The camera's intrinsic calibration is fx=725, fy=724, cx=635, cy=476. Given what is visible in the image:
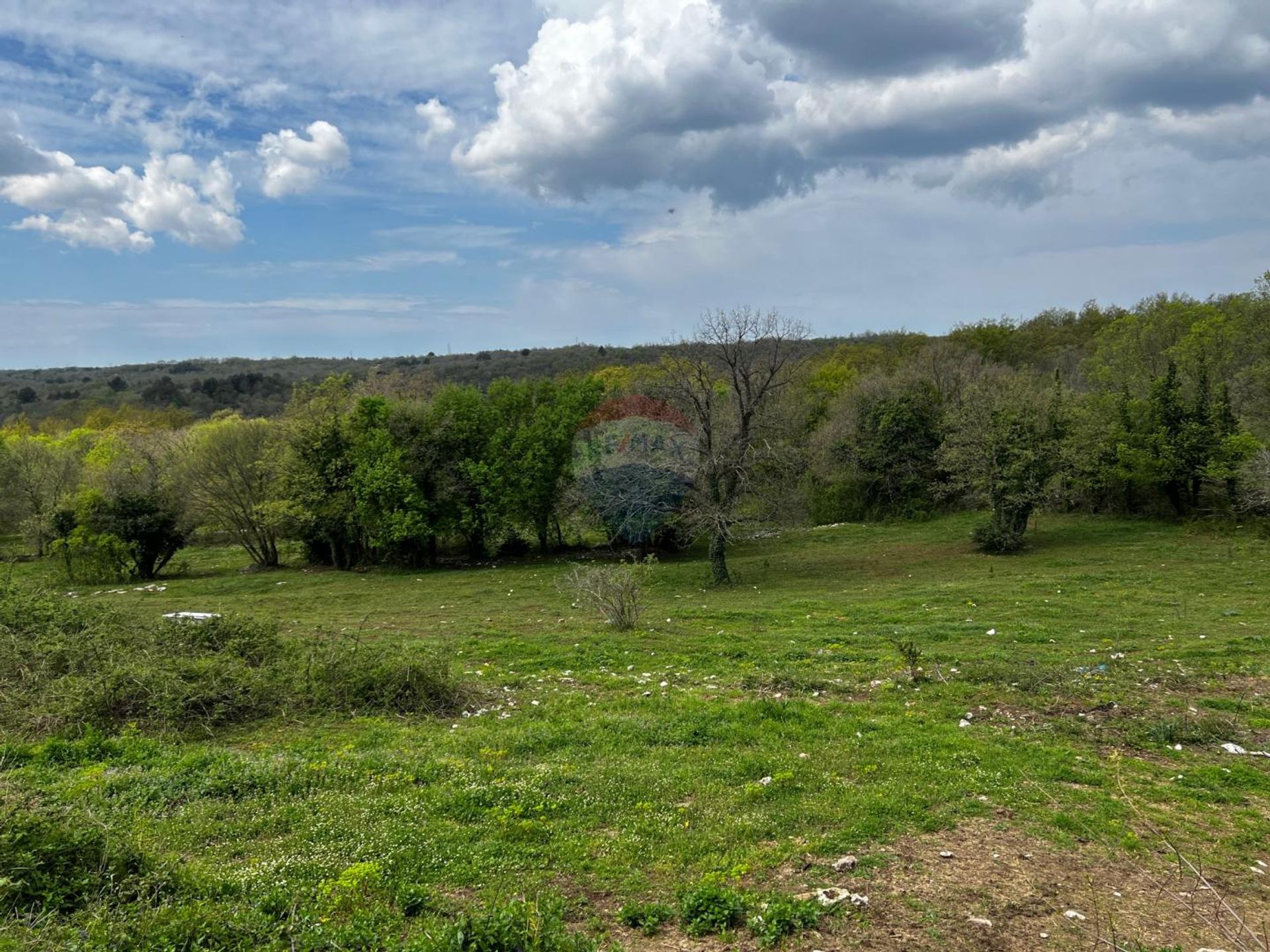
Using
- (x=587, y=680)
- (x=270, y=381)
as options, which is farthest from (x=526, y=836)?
(x=270, y=381)

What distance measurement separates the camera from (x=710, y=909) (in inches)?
222

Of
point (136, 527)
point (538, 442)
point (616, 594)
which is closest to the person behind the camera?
point (616, 594)

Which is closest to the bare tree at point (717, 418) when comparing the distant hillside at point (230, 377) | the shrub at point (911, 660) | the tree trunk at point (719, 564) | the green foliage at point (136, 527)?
the tree trunk at point (719, 564)

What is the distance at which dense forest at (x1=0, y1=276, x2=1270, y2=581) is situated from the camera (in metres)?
29.0

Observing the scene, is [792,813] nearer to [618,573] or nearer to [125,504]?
[618,573]

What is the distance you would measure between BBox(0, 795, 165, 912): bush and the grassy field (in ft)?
0.84

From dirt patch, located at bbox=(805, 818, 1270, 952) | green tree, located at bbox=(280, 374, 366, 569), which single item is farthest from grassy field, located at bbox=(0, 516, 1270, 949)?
green tree, located at bbox=(280, 374, 366, 569)

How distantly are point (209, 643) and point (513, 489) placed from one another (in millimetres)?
21427

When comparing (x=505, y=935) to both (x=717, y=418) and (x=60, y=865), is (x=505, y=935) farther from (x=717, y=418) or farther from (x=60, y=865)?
(x=717, y=418)

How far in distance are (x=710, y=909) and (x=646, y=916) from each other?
1.63ft

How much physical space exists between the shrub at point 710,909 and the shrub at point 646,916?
0.40 ft

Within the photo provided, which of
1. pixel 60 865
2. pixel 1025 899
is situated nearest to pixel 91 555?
pixel 60 865

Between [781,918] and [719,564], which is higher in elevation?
[781,918]

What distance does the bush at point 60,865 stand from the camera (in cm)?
531
